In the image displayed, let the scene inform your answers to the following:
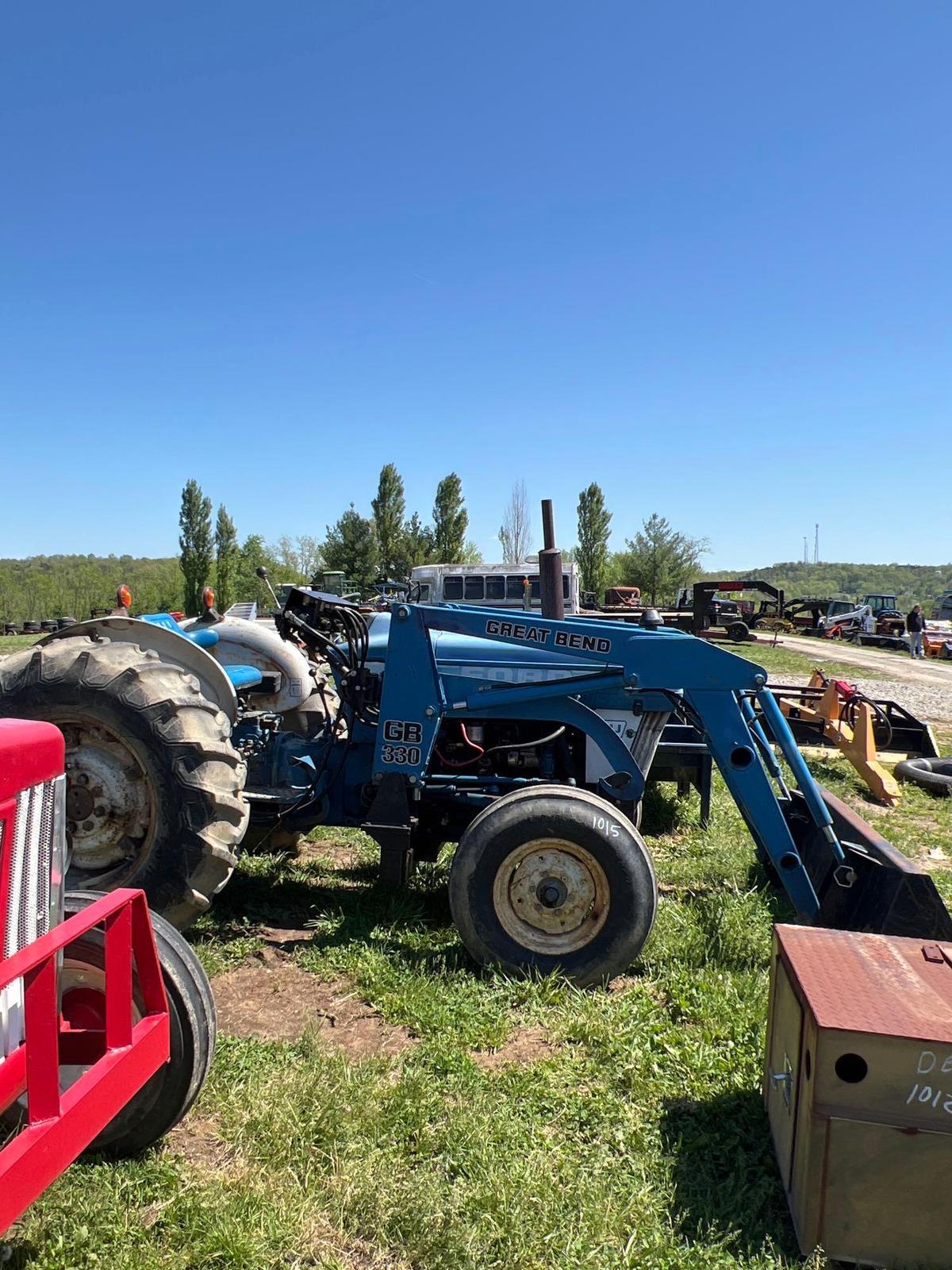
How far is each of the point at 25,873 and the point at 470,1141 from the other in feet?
5.35

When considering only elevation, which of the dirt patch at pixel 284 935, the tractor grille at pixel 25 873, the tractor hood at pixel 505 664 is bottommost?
the dirt patch at pixel 284 935

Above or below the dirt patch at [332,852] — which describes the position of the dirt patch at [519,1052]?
below

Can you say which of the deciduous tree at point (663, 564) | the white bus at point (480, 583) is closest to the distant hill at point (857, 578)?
the deciduous tree at point (663, 564)

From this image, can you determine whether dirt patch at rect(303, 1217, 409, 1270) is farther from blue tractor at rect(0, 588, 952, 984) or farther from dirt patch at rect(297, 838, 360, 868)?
dirt patch at rect(297, 838, 360, 868)

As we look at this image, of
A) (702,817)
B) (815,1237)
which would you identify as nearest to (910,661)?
(702,817)

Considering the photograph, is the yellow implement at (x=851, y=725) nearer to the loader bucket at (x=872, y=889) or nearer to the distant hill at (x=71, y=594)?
the loader bucket at (x=872, y=889)

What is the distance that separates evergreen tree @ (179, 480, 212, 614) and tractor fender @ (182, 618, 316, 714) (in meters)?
42.6

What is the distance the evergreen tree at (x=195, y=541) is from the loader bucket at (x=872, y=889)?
4640 cm

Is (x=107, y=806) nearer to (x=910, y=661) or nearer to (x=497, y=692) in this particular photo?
(x=497, y=692)

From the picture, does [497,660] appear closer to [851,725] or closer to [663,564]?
[851,725]

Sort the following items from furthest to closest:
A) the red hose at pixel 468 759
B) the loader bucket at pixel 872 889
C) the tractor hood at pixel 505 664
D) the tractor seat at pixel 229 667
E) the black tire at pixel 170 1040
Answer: the tractor seat at pixel 229 667
the red hose at pixel 468 759
the tractor hood at pixel 505 664
the loader bucket at pixel 872 889
the black tire at pixel 170 1040

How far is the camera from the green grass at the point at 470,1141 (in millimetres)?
2379

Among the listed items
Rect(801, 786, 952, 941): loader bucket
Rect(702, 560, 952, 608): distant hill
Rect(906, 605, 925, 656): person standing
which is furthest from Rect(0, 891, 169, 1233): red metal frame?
Rect(702, 560, 952, 608): distant hill

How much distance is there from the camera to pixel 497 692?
4551 mm
